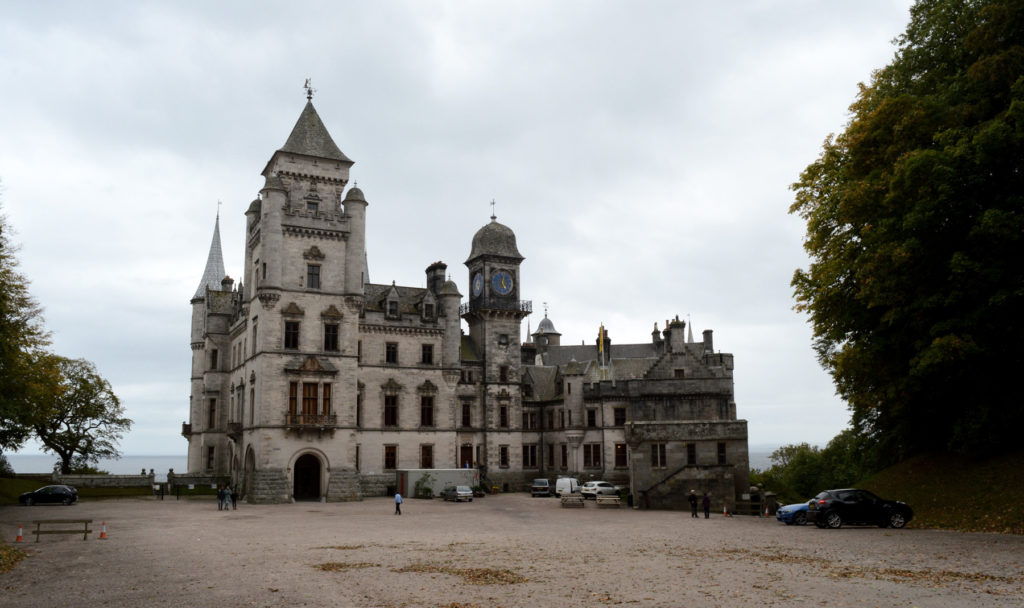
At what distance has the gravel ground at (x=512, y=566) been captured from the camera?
49.9ft

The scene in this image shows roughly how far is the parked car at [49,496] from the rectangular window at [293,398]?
13198mm

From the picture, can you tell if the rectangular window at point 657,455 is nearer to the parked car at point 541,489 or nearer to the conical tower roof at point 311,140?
the parked car at point 541,489

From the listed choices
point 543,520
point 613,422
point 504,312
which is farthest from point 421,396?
point 543,520

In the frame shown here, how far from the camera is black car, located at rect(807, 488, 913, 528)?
1106 inches

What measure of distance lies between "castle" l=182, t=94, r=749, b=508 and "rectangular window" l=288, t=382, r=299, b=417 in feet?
0.29

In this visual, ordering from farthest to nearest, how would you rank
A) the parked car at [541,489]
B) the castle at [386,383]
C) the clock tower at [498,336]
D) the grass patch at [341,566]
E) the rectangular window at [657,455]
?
the clock tower at [498,336]
the parked car at [541,489]
the castle at [386,383]
the rectangular window at [657,455]
the grass patch at [341,566]

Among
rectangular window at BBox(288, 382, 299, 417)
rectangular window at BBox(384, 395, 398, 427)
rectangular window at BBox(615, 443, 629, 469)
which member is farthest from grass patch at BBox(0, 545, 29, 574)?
rectangular window at BBox(615, 443, 629, 469)

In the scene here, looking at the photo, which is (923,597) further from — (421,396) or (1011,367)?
(421,396)

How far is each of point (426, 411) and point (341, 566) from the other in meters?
40.1

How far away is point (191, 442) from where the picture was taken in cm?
6244

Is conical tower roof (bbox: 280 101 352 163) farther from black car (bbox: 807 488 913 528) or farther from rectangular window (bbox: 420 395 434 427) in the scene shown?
black car (bbox: 807 488 913 528)

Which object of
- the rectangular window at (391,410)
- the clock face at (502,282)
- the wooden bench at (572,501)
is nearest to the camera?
the wooden bench at (572,501)

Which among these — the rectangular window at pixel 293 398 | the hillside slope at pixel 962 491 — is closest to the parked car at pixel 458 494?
the rectangular window at pixel 293 398

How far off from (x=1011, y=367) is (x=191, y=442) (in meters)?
57.0
